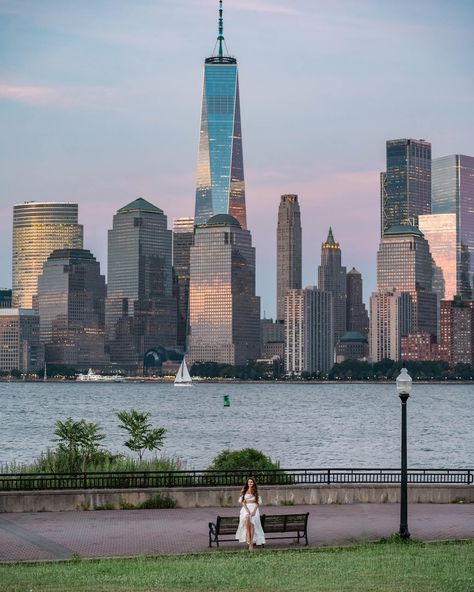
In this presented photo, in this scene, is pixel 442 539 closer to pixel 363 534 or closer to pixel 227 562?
pixel 363 534

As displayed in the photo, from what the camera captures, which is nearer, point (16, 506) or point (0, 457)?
point (16, 506)

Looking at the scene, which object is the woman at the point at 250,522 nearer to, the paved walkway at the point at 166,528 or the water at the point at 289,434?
the paved walkway at the point at 166,528

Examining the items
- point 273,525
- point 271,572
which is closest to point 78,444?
point 273,525

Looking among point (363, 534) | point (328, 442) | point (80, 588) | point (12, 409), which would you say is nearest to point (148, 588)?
point (80, 588)

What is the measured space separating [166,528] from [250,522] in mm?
3957

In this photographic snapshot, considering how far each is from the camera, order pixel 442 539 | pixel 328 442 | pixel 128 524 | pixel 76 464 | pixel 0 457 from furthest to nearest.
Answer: pixel 328 442, pixel 0 457, pixel 76 464, pixel 128 524, pixel 442 539

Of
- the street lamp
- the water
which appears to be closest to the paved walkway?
the street lamp

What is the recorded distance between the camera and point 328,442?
111875mm

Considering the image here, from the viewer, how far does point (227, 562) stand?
26312 mm

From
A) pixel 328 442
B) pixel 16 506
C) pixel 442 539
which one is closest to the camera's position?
pixel 442 539

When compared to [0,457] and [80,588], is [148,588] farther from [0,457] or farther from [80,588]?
[0,457]

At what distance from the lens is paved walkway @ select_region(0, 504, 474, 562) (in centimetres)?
2878

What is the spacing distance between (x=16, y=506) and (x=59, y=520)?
2.28 m

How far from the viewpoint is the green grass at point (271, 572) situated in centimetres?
2303
